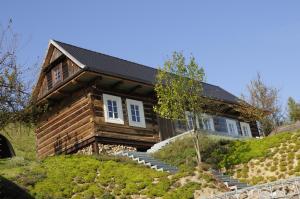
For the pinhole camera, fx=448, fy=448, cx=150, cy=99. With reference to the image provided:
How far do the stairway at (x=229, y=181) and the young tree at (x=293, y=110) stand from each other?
31348 millimetres

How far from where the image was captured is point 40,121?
3247 cm

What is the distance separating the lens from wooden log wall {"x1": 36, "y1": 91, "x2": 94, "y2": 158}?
91.6ft

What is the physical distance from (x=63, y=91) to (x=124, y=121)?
15.0ft

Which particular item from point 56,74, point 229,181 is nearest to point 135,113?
point 56,74

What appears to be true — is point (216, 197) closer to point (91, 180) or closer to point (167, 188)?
point (167, 188)

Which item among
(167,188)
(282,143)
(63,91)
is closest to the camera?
(167,188)

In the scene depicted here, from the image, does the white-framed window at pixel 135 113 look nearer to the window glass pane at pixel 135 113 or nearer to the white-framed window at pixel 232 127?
the window glass pane at pixel 135 113

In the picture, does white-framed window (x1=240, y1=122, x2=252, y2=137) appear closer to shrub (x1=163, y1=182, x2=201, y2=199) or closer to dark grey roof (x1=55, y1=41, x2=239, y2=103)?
dark grey roof (x1=55, y1=41, x2=239, y2=103)

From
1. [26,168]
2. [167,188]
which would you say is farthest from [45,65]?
[167,188]

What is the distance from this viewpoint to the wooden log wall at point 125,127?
2736 cm

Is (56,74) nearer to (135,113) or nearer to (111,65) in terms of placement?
(111,65)

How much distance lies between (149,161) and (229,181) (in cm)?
483

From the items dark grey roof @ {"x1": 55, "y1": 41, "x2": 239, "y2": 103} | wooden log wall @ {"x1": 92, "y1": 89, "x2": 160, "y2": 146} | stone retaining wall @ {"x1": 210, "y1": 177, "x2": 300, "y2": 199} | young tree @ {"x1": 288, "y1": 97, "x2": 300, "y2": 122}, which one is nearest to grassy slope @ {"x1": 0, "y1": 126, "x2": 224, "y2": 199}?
stone retaining wall @ {"x1": 210, "y1": 177, "x2": 300, "y2": 199}

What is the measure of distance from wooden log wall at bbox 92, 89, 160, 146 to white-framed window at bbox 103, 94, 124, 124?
244mm
